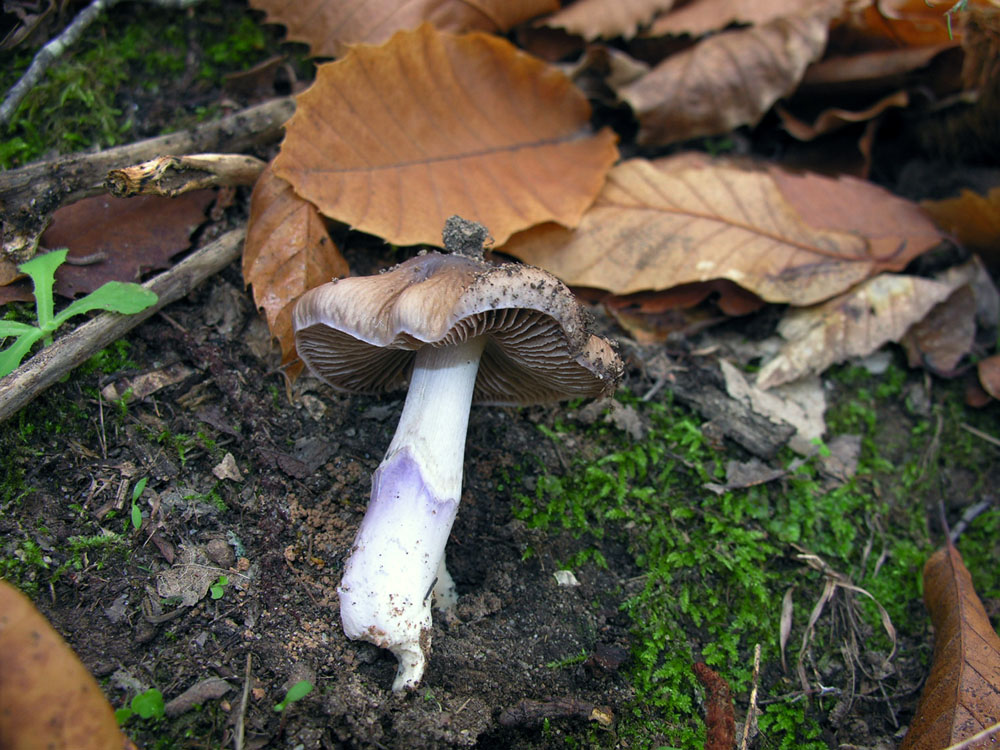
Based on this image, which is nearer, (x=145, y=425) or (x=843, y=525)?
(x=145, y=425)

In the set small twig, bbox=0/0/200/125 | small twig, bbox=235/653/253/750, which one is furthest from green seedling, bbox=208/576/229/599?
small twig, bbox=0/0/200/125

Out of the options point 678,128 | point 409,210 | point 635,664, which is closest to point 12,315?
point 409,210

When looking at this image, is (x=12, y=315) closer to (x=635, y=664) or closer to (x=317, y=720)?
(x=317, y=720)

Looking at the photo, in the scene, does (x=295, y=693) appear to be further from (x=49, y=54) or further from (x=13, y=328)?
(x=49, y=54)

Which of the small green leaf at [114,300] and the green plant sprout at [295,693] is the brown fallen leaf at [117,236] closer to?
the small green leaf at [114,300]

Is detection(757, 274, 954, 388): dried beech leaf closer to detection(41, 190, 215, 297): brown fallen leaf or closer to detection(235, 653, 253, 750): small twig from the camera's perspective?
detection(235, 653, 253, 750): small twig

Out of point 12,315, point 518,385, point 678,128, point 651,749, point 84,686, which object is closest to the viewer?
point 84,686

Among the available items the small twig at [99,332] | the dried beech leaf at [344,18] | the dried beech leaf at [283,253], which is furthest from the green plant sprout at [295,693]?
the dried beech leaf at [344,18]
